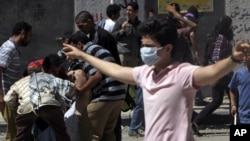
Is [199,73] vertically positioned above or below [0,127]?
above

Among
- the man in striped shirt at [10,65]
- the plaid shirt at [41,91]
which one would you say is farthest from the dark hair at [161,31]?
the man in striped shirt at [10,65]

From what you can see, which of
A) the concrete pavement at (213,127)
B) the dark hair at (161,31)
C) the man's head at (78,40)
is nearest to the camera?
the dark hair at (161,31)

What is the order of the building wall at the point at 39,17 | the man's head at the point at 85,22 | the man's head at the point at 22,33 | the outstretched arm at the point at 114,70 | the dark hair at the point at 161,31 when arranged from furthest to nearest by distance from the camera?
1. the building wall at the point at 39,17
2. the man's head at the point at 22,33
3. the man's head at the point at 85,22
4. the outstretched arm at the point at 114,70
5. the dark hair at the point at 161,31

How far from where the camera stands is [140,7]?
13.5 m

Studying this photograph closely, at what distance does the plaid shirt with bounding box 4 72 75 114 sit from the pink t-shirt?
2630 millimetres

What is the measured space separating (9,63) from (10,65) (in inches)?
2.0

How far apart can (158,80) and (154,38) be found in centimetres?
25

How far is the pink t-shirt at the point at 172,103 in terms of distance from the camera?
4.61m

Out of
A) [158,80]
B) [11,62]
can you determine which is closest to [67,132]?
[11,62]

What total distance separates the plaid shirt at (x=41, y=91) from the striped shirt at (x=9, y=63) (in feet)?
2.32

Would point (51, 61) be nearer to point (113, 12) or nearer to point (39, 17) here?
point (113, 12)

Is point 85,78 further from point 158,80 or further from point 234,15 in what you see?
point 234,15

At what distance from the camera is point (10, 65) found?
8273 millimetres

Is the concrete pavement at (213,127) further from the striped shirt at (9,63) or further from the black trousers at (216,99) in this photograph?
the striped shirt at (9,63)
